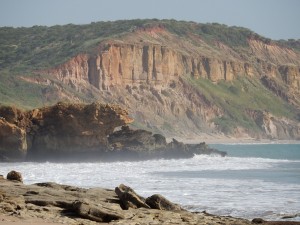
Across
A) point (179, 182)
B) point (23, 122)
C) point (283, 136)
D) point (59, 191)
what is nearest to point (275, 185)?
point (179, 182)

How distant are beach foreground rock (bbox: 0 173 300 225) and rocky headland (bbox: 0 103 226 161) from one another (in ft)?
98.5

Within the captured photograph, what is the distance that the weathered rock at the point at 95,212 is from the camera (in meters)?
16.8

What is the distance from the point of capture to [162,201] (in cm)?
1964

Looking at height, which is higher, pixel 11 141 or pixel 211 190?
pixel 11 141

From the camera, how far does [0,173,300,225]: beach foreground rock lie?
1661 cm

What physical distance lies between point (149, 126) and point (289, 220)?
93394 millimetres


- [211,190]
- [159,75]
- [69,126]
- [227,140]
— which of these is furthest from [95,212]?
[227,140]

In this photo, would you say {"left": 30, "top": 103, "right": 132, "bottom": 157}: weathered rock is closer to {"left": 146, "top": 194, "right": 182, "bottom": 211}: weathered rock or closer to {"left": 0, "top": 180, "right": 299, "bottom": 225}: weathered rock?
{"left": 0, "top": 180, "right": 299, "bottom": 225}: weathered rock

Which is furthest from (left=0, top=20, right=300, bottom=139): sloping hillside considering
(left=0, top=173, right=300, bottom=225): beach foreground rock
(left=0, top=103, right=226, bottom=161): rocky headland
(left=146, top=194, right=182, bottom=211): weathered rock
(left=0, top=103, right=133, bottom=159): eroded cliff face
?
(left=146, top=194, right=182, bottom=211): weathered rock

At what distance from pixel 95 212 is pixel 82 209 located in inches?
12.2

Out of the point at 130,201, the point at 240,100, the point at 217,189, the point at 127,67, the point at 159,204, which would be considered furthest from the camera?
the point at 240,100

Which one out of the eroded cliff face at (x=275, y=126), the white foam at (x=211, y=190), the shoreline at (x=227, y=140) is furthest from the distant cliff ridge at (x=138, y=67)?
the white foam at (x=211, y=190)

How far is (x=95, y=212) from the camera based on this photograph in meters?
16.9

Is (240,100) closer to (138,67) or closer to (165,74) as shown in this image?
(165,74)
